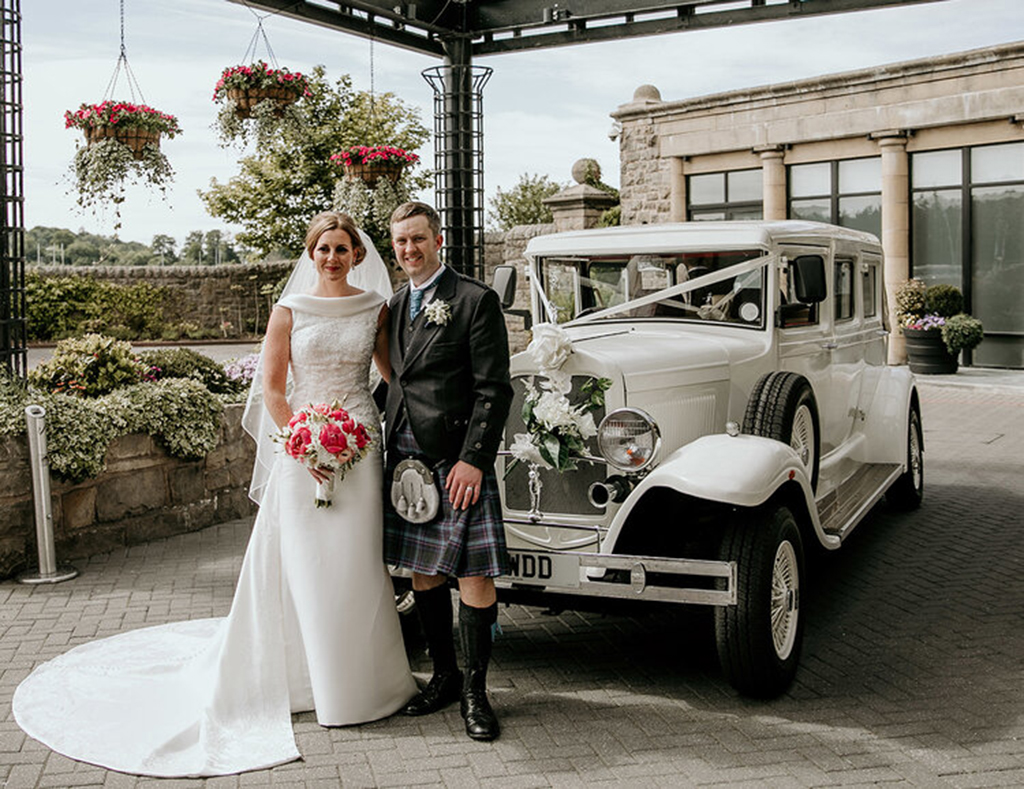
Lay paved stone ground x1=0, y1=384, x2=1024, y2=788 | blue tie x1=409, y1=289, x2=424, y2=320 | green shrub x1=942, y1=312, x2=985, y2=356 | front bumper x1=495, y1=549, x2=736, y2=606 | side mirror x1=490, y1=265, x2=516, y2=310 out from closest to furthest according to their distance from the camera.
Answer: paved stone ground x1=0, y1=384, x2=1024, y2=788, front bumper x1=495, y1=549, x2=736, y2=606, blue tie x1=409, y1=289, x2=424, y2=320, side mirror x1=490, y1=265, x2=516, y2=310, green shrub x1=942, y1=312, x2=985, y2=356

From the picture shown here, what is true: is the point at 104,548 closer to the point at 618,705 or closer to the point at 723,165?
the point at 618,705

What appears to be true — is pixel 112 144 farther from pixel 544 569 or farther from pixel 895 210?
pixel 895 210

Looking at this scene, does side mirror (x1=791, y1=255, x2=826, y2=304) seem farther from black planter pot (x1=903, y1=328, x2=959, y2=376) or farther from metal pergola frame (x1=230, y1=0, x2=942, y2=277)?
black planter pot (x1=903, y1=328, x2=959, y2=376)

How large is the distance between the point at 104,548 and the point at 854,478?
16.9 feet

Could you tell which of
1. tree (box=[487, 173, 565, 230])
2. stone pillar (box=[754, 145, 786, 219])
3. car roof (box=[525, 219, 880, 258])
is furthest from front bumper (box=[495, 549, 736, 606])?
tree (box=[487, 173, 565, 230])

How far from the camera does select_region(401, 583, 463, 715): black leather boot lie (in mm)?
4637

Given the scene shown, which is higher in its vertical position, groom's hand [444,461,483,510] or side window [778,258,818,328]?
side window [778,258,818,328]

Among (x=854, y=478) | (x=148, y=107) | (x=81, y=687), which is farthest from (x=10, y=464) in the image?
(x=854, y=478)

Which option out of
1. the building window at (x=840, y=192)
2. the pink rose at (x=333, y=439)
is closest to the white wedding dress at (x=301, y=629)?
the pink rose at (x=333, y=439)

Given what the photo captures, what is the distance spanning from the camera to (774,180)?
22.2 meters

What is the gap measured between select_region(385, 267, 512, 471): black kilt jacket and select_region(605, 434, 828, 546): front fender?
741 millimetres

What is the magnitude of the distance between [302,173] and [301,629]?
26.0 m

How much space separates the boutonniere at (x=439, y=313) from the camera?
4324 mm

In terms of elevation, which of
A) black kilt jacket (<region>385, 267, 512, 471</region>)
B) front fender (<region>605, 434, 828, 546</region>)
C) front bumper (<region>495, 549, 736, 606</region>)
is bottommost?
front bumper (<region>495, 549, 736, 606</region>)
